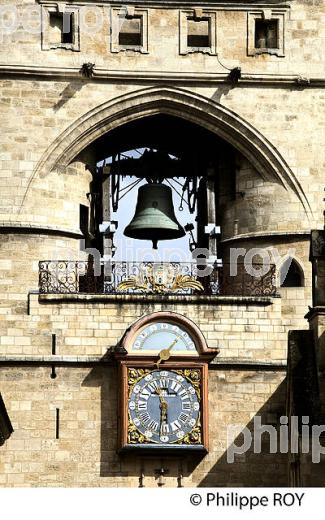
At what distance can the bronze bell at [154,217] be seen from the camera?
4066 cm

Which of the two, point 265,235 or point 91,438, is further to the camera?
point 265,235

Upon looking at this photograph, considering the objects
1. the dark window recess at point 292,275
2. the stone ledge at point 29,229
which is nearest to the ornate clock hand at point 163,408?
the dark window recess at point 292,275

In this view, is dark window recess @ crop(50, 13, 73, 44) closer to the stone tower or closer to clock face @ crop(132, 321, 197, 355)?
the stone tower

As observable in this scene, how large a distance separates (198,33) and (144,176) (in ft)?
8.37

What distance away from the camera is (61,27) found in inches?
1618

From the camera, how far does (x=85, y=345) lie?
130ft

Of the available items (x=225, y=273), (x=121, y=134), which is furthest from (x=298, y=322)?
(x=121, y=134)

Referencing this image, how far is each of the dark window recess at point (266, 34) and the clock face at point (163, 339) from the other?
5.19 meters

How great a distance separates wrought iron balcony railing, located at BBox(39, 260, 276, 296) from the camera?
131ft

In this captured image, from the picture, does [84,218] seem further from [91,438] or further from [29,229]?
[91,438]

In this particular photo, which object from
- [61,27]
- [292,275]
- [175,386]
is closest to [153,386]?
[175,386]
